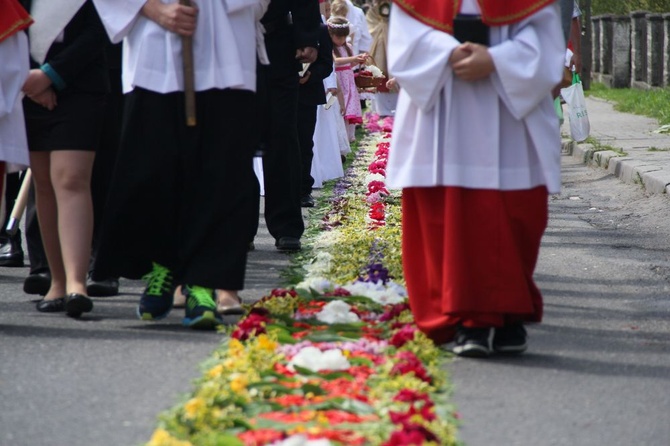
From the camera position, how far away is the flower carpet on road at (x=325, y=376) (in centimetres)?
436

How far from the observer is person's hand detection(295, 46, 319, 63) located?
8625mm

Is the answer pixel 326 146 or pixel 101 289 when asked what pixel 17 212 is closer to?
pixel 101 289

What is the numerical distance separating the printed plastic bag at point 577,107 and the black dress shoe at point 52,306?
8.21 meters

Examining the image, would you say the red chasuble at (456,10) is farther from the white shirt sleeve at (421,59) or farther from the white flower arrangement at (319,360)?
the white flower arrangement at (319,360)

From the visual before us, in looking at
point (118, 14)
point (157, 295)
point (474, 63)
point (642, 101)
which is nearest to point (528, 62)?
point (474, 63)

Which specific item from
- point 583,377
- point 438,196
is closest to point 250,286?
point 438,196

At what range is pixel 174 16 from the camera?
241 inches

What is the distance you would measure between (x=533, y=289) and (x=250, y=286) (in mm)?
2134

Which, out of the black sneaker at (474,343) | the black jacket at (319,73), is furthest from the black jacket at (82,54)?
the black jacket at (319,73)

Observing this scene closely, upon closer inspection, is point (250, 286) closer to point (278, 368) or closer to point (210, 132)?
point (210, 132)

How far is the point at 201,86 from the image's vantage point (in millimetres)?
6199

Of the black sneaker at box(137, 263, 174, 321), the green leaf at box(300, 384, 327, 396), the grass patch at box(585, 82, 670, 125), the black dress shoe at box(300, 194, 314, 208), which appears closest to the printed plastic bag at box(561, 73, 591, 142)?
the black dress shoe at box(300, 194, 314, 208)

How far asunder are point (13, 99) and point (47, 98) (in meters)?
0.30

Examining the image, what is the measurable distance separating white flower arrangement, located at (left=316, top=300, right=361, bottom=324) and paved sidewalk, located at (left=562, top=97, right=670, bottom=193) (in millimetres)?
6152
